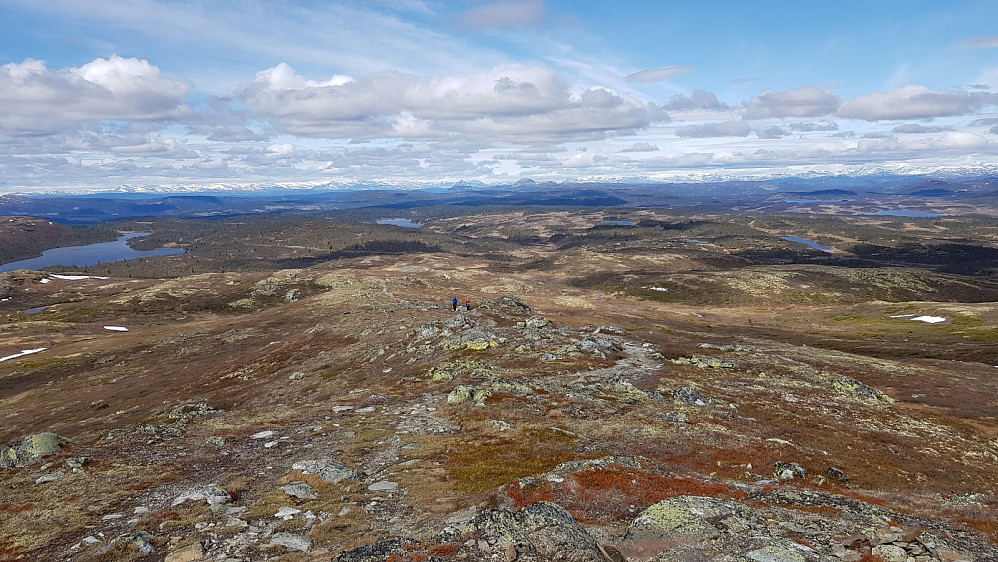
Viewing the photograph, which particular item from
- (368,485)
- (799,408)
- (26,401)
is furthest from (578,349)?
(26,401)

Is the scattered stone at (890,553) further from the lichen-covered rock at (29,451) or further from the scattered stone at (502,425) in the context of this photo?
the lichen-covered rock at (29,451)

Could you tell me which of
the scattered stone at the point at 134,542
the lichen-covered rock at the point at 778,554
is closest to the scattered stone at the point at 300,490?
the scattered stone at the point at 134,542

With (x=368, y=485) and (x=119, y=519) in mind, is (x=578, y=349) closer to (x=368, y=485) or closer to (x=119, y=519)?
(x=368, y=485)

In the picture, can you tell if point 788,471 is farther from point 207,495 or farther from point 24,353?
point 24,353

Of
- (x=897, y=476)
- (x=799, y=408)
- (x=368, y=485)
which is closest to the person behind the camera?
(x=368, y=485)

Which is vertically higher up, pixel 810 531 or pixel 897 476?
pixel 810 531

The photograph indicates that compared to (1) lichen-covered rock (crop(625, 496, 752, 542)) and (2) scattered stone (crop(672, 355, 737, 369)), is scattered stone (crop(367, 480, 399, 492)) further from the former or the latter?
(2) scattered stone (crop(672, 355, 737, 369))
